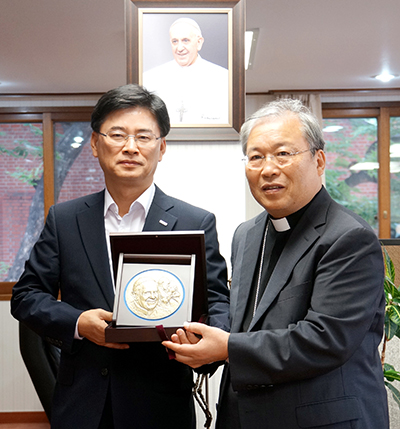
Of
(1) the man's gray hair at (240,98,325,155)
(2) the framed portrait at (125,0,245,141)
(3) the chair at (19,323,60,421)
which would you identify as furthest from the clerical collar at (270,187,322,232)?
(3) the chair at (19,323,60,421)

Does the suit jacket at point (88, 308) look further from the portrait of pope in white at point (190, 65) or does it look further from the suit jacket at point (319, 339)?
the portrait of pope in white at point (190, 65)

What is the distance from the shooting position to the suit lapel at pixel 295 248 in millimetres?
1221

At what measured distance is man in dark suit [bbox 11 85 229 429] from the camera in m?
1.37

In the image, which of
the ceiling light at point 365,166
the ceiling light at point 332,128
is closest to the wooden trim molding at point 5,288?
the ceiling light at point 332,128

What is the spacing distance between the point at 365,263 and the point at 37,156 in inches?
182

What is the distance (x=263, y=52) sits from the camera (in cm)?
380

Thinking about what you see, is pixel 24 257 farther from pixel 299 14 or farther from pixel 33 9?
pixel 299 14

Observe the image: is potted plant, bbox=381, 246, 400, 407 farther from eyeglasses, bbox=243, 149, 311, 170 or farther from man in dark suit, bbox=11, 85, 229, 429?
eyeglasses, bbox=243, 149, 311, 170

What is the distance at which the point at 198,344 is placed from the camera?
1166 millimetres

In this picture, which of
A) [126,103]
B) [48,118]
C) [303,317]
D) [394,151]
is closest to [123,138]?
[126,103]

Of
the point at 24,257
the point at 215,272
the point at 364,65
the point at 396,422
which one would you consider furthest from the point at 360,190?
the point at 215,272

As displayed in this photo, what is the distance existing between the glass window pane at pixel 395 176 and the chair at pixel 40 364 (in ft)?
12.1

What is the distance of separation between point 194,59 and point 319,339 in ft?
4.22

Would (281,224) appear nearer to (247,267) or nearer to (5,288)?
(247,267)
